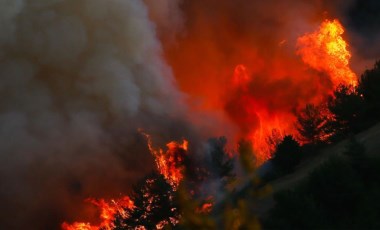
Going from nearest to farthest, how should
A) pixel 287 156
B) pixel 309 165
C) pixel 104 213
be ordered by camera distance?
pixel 309 165 → pixel 287 156 → pixel 104 213

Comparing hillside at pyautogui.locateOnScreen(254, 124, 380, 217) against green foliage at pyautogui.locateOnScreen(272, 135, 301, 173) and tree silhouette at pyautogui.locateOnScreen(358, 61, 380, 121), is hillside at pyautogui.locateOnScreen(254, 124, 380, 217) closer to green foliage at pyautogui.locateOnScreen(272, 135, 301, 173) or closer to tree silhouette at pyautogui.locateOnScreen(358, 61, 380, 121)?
green foliage at pyautogui.locateOnScreen(272, 135, 301, 173)

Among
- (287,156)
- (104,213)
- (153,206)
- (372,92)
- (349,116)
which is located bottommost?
(153,206)

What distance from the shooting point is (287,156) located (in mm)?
35688

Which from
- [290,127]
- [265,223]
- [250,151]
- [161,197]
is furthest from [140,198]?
[290,127]

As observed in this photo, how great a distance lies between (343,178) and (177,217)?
1240cm

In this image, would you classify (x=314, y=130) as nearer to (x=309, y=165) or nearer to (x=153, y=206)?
(x=309, y=165)

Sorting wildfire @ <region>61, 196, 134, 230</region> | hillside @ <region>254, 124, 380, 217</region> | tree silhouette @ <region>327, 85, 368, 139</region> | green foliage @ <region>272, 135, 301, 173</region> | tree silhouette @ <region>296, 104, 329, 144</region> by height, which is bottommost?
hillside @ <region>254, 124, 380, 217</region>

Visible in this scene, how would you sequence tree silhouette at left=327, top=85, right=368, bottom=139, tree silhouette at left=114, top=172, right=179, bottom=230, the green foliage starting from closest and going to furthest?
tree silhouette at left=114, top=172, right=179, bottom=230, the green foliage, tree silhouette at left=327, top=85, right=368, bottom=139

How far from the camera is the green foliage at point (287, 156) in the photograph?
35.2 metres

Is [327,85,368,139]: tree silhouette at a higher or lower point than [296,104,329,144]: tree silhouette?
lower

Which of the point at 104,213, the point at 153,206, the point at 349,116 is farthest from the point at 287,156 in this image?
the point at 104,213

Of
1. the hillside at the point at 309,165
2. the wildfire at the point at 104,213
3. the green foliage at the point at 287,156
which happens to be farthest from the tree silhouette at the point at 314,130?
the wildfire at the point at 104,213

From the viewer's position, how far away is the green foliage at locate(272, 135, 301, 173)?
35.2m

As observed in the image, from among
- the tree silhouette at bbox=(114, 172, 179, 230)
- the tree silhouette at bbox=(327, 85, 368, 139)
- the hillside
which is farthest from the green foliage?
the tree silhouette at bbox=(114, 172, 179, 230)
